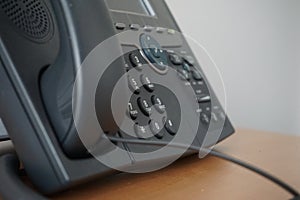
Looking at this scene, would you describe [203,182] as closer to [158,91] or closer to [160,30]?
[158,91]

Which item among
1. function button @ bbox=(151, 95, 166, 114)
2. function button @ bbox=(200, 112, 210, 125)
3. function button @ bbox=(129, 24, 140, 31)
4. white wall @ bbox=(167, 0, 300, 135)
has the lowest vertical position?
white wall @ bbox=(167, 0, 300, 135)

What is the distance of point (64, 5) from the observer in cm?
24

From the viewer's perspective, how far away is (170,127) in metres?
0.32

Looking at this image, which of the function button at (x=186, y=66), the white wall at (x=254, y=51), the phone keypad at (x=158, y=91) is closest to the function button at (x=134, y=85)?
the phone keypad at (x=158, y=91)

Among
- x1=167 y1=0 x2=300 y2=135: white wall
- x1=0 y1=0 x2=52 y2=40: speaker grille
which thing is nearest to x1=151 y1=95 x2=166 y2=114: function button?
x1=0 y1=0 x2=52 y2=40: speaker grille

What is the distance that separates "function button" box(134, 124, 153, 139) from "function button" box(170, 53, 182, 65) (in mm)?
121

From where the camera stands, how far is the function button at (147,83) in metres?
0.33

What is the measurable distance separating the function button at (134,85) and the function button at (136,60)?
21mm

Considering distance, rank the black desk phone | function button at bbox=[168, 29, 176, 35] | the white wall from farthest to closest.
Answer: the white wall, function button at bbox=[168, 29, 176, 35], the black desk phone

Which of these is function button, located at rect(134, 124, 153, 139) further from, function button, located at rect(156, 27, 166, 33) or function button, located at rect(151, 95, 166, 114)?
function button, located at rect(156, 27, 166, 33)

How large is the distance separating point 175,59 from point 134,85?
0.10 meters

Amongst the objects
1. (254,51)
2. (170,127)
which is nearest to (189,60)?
(170,127)

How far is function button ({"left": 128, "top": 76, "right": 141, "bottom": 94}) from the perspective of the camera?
31 centimetres

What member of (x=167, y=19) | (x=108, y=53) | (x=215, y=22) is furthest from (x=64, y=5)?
(x=215, y=22)
